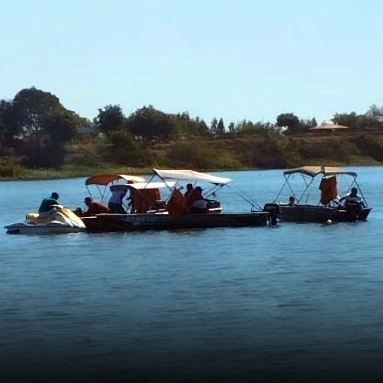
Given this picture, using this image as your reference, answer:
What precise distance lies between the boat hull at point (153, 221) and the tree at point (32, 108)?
93375 mm

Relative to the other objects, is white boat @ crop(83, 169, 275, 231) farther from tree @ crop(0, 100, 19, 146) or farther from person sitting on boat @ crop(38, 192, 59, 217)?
tree @ crop(0, 100, 19, 146)

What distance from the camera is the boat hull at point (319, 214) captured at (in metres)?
43.1

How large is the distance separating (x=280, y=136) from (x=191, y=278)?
4585 inches

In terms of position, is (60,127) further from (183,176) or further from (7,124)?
(183,176)

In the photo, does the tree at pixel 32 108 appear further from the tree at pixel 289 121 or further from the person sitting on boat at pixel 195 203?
the person sitting on boat at pixel 195 203

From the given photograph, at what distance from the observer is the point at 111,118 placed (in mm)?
143250

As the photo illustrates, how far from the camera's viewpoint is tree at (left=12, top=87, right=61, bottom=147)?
5438 inches

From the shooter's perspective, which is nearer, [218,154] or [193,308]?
[193,308]

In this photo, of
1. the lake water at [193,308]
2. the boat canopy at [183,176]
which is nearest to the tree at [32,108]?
the boat canopy at [183,176]

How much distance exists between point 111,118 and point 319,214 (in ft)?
332

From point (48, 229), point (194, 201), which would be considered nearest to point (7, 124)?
point (48, 229)

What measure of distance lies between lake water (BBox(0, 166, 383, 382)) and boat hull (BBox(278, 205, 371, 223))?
4.25m

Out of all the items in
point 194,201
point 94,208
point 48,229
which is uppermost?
point 194,201

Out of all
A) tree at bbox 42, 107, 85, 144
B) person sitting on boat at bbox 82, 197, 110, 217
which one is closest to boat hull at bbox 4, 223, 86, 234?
person sitting on boat at bbox 82, 197, 110, 217
